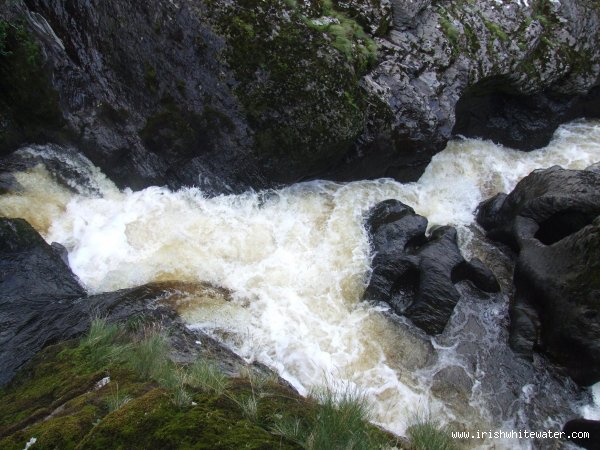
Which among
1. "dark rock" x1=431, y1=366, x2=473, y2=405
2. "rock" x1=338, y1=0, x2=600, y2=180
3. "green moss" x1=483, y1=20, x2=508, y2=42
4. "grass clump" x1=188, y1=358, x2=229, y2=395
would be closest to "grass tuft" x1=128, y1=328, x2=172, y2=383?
"grass clump" x1=188, y1=358, x2=229, y2=395

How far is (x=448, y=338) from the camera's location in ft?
27.4

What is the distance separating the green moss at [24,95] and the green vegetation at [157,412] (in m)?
6.08

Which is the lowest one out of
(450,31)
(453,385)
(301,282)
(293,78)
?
(453,385)

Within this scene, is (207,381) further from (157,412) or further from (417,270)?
(417,270)

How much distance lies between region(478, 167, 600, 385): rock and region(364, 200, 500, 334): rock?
0.88 m

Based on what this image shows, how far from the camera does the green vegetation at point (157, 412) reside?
326cm

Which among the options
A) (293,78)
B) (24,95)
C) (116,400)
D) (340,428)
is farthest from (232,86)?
(340,428)

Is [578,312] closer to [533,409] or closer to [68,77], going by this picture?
[533,409]

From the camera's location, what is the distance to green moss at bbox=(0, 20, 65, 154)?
8.66 metres

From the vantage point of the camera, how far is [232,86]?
30.2ft

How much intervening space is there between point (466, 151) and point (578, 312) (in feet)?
20.3

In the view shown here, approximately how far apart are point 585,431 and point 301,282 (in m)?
5.24

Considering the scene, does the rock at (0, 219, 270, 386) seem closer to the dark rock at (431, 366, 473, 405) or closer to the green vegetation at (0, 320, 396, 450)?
the green vegetation at (0, 320, 396, 450)

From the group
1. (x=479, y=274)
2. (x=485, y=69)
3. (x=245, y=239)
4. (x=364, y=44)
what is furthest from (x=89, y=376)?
(x=485, y=69)
